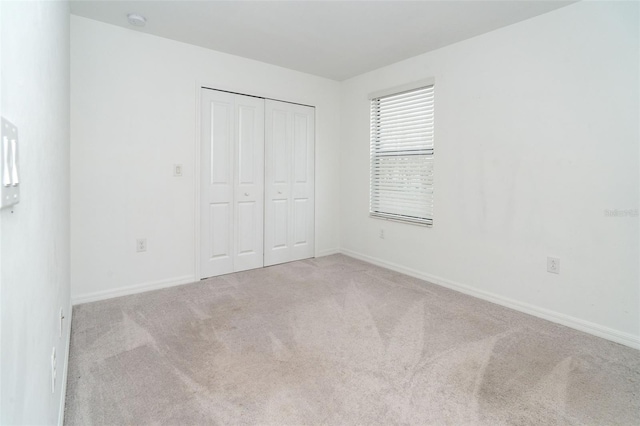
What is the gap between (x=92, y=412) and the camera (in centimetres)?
161

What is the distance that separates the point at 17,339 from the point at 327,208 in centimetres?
412

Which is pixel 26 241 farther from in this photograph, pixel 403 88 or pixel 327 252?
pixel 327 252

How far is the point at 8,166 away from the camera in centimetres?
64

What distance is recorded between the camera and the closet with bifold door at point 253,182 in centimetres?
365

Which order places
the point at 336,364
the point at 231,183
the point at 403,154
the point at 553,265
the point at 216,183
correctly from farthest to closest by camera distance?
the point at 403,154 < the point at 231,183 < the point at 216,183 < the point at 553,265 < the point at 336,364

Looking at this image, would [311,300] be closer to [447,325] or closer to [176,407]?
[447,325]

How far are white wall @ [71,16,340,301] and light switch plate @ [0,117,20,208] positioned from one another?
2.63m

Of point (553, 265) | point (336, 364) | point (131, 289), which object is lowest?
point (336, 364)

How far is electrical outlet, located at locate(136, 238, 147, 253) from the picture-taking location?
322cm

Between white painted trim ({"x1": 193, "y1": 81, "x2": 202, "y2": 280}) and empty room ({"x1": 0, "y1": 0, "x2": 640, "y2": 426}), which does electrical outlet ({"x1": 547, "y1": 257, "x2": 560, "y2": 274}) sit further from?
white painted trim ({"x1": 193, "y1": 81, "x2": 202, "y2": 280})

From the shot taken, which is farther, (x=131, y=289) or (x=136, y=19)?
(x=131, y=289)

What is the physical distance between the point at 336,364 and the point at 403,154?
2.60 m

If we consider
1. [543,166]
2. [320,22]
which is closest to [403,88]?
[320,22]

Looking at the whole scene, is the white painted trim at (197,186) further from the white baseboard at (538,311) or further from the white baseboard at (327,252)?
the white baseboard at (538,311)
